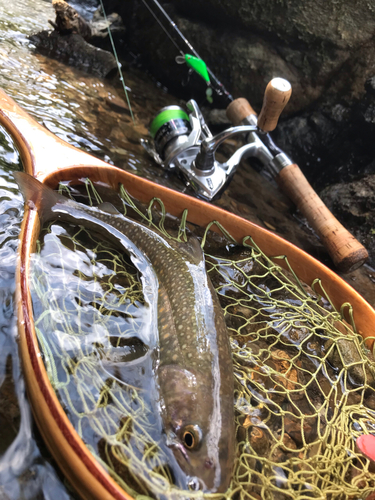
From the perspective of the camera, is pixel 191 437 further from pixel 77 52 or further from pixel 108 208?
pixel 77 52

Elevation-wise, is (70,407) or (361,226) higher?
(361,226)

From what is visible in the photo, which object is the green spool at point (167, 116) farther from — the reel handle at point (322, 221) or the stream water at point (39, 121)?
the reel handle at point (322, 221)

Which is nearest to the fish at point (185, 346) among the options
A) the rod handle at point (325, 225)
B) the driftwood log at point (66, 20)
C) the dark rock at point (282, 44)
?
the rod handle at point (325, 225)

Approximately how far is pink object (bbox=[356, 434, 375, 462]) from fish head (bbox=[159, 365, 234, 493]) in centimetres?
62

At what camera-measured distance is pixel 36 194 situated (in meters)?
2.20

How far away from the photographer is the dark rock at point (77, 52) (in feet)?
18.5

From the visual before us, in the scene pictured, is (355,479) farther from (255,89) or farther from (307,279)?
(255,89)

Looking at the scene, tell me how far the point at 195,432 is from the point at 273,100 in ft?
8.09

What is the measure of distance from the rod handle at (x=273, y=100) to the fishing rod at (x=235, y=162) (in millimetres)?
17

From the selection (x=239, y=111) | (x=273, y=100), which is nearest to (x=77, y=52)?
(x=239, y=111)

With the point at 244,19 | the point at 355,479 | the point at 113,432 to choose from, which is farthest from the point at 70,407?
the point at 244,19

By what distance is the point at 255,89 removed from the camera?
5602mm

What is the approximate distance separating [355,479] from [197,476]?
31.9 inches

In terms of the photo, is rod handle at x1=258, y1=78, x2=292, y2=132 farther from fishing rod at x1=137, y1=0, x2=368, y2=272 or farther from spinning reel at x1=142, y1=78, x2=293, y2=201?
spinning reel at x1=142, y1=78, x2=293, y2=201
